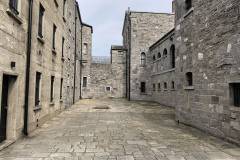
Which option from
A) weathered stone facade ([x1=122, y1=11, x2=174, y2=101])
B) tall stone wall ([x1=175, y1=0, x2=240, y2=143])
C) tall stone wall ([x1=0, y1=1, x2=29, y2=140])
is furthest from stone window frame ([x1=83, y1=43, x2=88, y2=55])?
tall stone wall ([x1=0, y1=1, x2=29, y2=140])

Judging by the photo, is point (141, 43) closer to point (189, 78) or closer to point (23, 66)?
point (189, 78)

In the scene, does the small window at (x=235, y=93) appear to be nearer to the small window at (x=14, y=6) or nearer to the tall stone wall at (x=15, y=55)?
the tall stone wall at (x=15, y=55)

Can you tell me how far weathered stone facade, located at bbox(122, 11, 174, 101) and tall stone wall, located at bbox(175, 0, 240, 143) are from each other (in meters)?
11.8

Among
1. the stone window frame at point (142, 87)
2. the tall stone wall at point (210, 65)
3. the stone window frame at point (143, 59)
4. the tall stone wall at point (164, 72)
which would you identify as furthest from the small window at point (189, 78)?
the stone window frame at point (143, 59)

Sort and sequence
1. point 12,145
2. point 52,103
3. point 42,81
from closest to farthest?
point 12,145
point 42,81
point 52,103

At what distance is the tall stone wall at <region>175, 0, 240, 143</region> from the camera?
192 inches

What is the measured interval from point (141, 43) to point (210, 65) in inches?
592

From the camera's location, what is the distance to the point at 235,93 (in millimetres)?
4898

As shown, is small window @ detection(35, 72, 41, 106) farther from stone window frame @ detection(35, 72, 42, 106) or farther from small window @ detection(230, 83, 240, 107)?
small window @ detection(230, 83, 240, 107)

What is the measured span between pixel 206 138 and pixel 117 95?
1768 centimetres

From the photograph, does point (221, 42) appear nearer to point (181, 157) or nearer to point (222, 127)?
point (222, 127)

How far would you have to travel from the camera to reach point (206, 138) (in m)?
5.40

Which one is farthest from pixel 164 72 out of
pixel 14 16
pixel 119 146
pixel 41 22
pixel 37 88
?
pixel 14 16

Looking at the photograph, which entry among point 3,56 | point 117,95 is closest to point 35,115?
point 3,56
